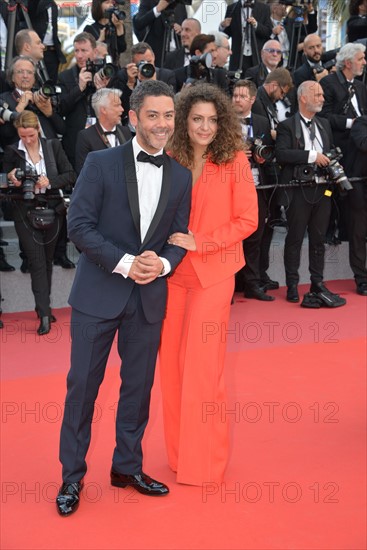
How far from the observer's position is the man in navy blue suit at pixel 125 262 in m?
3.24

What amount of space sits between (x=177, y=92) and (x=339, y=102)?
5.20ft

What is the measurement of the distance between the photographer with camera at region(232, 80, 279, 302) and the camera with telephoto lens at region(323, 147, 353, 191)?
48 cm

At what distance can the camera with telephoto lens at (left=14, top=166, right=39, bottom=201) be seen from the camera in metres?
5.94

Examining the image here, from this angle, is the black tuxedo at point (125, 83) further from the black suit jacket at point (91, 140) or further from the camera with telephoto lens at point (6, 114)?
the camera with telephoto lens at point (6, 114)

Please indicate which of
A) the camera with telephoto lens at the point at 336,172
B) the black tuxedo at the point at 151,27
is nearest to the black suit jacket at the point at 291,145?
the camera with telephoto lens at the point at 336,172

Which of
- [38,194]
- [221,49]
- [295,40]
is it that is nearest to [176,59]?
[221,49]

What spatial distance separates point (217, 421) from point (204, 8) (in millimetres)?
8878

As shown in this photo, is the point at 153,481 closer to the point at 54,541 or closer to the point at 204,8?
the point at 54,541

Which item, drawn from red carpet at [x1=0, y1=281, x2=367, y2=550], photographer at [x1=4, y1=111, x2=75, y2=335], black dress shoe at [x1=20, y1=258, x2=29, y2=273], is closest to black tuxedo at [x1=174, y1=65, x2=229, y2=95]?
photographer at [x1=4, y1=111, x2=75, y2=335]

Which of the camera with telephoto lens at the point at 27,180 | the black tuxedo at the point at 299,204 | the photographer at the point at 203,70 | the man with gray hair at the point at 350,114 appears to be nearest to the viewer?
the camera with telephoto lens at the point at 27,180

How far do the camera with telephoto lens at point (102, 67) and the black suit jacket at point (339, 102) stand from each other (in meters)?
2.05

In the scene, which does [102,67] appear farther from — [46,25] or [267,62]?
[267,62]

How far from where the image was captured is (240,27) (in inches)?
355

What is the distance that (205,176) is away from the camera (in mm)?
3578
